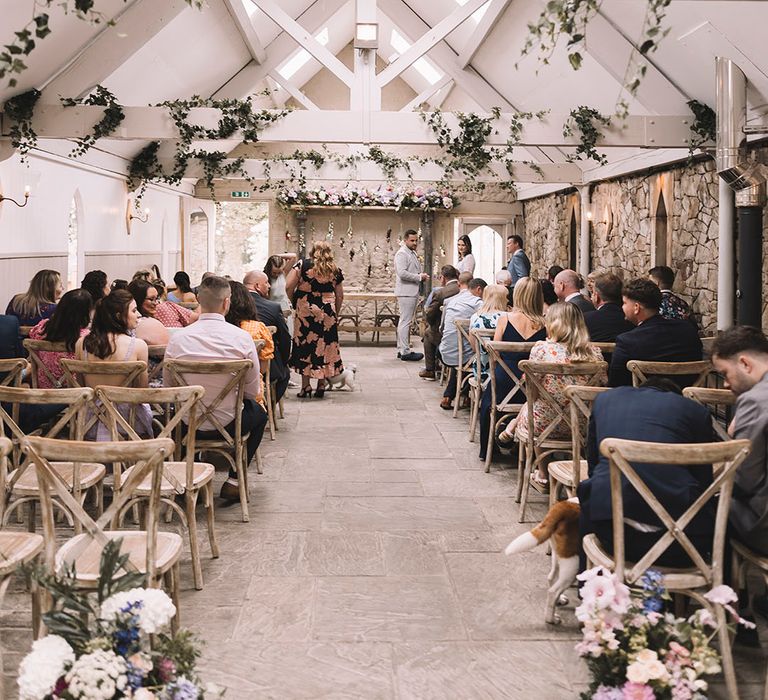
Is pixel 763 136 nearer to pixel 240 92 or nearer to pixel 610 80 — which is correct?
pixel 610 80

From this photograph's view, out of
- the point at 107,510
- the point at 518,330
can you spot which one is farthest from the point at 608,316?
the point at 107,510

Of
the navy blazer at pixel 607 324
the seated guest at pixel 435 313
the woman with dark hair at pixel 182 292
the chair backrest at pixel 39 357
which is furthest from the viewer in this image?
the seated guest at pixel 435 313

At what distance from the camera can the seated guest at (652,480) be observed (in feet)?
9.00

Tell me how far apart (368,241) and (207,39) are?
22.1 ft

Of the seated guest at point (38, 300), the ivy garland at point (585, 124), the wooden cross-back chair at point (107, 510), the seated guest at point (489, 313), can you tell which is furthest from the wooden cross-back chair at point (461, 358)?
the wooden cross-back chair at point (107, 510)

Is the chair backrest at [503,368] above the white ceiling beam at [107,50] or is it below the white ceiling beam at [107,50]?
below

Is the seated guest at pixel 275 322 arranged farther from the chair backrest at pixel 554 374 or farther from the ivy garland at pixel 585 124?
the ivy garland at pixel 585 124

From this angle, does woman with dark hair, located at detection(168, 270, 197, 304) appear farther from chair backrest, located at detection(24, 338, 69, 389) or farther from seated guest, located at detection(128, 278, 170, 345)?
chair backrest, located at detection(24, 338, 69, 389)

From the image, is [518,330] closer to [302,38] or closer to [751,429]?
[751,429]

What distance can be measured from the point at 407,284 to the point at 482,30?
3.11 meters

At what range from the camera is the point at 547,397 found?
14.1ft

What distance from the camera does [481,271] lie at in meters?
16.8

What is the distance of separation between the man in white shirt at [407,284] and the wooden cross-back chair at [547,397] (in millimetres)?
6410

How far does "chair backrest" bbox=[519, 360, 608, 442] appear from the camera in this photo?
423 cm
